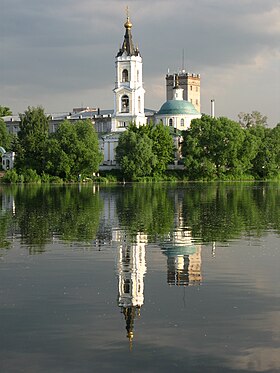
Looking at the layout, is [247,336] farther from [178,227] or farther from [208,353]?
[178,227]

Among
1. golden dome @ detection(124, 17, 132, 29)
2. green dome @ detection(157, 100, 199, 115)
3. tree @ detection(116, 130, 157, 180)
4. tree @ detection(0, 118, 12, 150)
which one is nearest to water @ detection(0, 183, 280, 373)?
tree @ detection(116, 130, 157, 180)

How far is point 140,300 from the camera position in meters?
13.4

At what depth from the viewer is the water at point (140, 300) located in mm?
9992

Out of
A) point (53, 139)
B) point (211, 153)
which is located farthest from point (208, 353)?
point (211, 153)

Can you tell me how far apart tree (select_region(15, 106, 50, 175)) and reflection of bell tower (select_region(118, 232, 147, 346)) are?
72645 millimetres

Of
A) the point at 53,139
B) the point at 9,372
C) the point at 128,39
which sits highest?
the point at 128,39

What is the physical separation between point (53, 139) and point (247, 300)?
80.2 meters

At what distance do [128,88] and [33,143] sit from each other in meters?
18.9

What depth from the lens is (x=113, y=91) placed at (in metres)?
108

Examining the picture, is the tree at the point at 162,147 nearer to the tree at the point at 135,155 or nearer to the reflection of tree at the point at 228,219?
the tree at the point at 135,155

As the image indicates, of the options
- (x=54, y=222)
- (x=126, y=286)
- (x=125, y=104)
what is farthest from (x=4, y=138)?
(x=126, y=286)

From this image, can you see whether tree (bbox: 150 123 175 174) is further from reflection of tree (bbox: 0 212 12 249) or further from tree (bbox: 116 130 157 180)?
reflection of tree (bbox: 0 212 12 249)

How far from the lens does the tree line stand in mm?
91125

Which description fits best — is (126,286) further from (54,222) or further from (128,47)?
(128,47)
